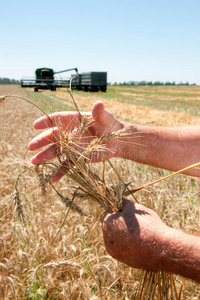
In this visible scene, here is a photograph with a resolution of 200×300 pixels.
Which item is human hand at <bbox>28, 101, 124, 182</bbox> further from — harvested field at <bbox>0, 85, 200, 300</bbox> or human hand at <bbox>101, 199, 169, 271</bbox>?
human hand at <bbox>101, 199, 169, 271</bbox>

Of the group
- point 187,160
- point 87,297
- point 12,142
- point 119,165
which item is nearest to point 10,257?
point 87,297

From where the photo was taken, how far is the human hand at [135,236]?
113 cm

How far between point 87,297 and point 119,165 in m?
2.30

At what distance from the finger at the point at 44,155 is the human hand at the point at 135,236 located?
51cm

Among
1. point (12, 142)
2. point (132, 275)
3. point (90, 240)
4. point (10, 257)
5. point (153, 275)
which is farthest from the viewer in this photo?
point (12, 142)

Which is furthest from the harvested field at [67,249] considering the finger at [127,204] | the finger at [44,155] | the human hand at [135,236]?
the finger at [127,204]

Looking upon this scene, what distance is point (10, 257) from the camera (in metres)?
2.22

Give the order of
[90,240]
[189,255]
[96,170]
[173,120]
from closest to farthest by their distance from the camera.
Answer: [189,255] → [90,240] → [96,170] → [173,120]

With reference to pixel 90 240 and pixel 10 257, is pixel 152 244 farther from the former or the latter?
pixel 10 257

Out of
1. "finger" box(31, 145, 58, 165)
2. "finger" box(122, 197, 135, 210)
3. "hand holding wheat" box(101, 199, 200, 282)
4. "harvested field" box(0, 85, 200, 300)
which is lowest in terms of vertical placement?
"harvested field" box(0, 85, 200, 300)

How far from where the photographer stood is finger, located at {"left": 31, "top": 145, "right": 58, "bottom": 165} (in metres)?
1.48

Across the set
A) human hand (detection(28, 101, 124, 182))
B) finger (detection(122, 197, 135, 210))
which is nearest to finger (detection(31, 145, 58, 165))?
human hand (detection(28, 101, 124, 182))

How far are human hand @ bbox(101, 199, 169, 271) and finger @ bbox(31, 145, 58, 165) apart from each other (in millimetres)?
514

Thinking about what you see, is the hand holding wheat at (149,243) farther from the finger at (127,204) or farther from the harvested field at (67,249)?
the harvested field at (67,249)
